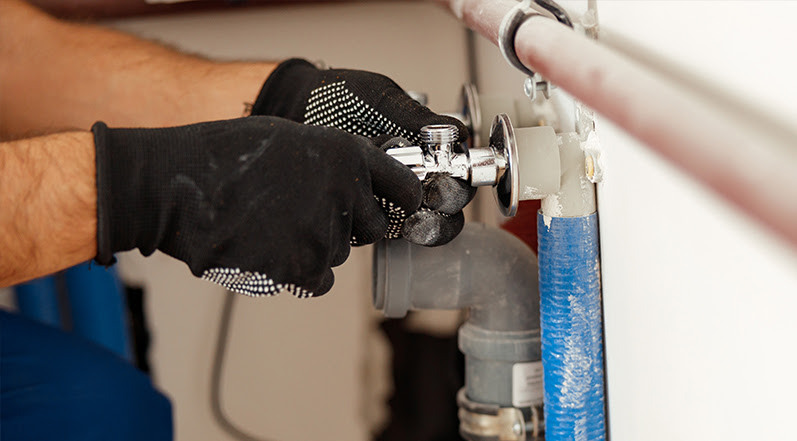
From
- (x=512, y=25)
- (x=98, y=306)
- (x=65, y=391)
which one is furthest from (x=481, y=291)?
(x=98, y=306)

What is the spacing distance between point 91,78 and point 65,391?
0.38 metres

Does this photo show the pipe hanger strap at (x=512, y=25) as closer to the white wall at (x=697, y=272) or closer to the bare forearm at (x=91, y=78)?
the white wall at (x=697, y=272)

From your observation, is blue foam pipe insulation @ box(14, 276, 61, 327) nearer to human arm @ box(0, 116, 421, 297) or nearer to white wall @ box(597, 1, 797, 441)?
human arm @ box(0, 116, 421, 297)

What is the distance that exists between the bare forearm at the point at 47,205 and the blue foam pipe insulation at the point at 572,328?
1.17ft

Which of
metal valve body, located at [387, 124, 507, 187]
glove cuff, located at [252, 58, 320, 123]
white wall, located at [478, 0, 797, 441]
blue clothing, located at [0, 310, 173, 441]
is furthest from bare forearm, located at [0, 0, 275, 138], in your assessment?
white wall, located at [478, 0, 797, 441]


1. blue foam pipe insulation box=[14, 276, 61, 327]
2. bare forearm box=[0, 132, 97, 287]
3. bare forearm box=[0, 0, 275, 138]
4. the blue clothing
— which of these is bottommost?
the blue clothing

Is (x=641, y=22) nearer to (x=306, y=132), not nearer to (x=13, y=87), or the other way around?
(x=306, y=132)

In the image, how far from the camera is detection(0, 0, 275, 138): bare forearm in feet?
2.72

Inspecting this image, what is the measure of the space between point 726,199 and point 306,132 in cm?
31

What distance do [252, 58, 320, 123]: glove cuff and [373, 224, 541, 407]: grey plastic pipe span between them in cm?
17

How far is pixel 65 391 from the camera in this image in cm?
80

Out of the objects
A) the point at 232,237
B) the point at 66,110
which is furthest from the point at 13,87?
the point at 232,237

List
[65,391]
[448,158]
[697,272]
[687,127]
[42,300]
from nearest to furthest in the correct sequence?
[687,127] → [697,272] → [448,158] → [65,391] → [42,300]

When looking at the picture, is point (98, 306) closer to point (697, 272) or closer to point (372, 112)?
point (372, 112)
